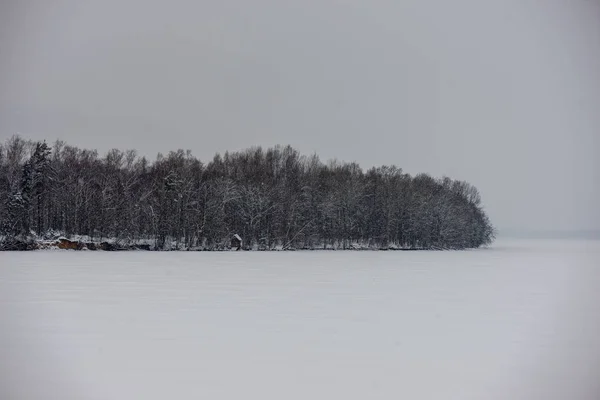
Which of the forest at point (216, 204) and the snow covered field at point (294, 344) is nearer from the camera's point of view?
the snow covered field at point (294, 344)

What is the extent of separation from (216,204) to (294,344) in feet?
188

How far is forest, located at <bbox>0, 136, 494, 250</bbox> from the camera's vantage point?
6081cm

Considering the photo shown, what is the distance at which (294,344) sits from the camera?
1035 centimetres

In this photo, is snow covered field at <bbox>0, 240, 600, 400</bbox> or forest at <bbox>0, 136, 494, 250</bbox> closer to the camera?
snow covered field at <bbox>0, 240, 600, 400</bbox>

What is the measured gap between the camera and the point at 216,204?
66875 millimetres

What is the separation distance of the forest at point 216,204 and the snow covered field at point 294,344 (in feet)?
142

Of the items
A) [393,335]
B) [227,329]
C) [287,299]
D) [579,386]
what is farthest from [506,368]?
[287,299]

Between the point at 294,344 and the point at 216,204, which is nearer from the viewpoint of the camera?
the point at 294,344

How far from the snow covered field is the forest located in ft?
142

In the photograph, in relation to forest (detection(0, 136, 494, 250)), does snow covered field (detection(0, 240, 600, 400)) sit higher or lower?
lower

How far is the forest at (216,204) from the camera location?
60.8m

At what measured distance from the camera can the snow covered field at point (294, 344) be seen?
25.9ft

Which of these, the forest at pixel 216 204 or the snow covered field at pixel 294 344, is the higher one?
the forest at pixel 216 204

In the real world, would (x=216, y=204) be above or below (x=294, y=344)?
above
